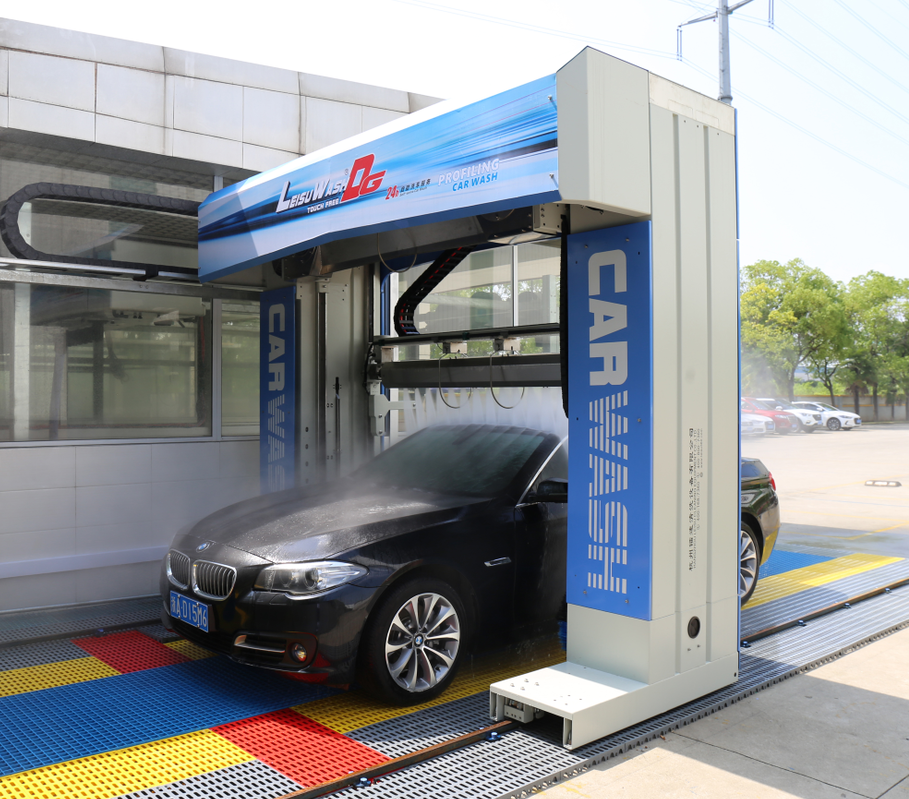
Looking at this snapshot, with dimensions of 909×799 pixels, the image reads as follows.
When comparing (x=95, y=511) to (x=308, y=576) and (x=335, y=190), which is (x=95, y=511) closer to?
(x=308, y=576)

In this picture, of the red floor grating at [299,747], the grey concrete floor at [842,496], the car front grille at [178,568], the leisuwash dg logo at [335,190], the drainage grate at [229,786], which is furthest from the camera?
the grey concrete floor at [842,496]

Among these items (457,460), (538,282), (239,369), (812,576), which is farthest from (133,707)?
(812,576)

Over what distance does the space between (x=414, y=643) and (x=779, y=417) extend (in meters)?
32.9

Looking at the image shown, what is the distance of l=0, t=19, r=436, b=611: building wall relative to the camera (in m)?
6.17

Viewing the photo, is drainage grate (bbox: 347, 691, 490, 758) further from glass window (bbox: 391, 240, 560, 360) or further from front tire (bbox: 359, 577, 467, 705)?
glass window (bbox: 391, 240, 560, 360)

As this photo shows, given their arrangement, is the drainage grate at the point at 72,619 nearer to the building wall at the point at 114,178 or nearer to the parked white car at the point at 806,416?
the building wall at the point at 114,178

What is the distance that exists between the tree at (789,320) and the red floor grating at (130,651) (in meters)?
44.8

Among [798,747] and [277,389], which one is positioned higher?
[277,389]

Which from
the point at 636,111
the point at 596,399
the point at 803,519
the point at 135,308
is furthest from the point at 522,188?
Result: the point at 803,519

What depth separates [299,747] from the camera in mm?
3756

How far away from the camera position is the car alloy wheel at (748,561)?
5988 mm

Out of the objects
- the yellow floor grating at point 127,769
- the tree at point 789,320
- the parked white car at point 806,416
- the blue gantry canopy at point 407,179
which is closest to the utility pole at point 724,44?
the blue gantry canopy at point 407,179

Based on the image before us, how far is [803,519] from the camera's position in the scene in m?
11.4

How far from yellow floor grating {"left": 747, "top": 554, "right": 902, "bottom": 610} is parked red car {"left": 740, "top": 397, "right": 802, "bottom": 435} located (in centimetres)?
2553
